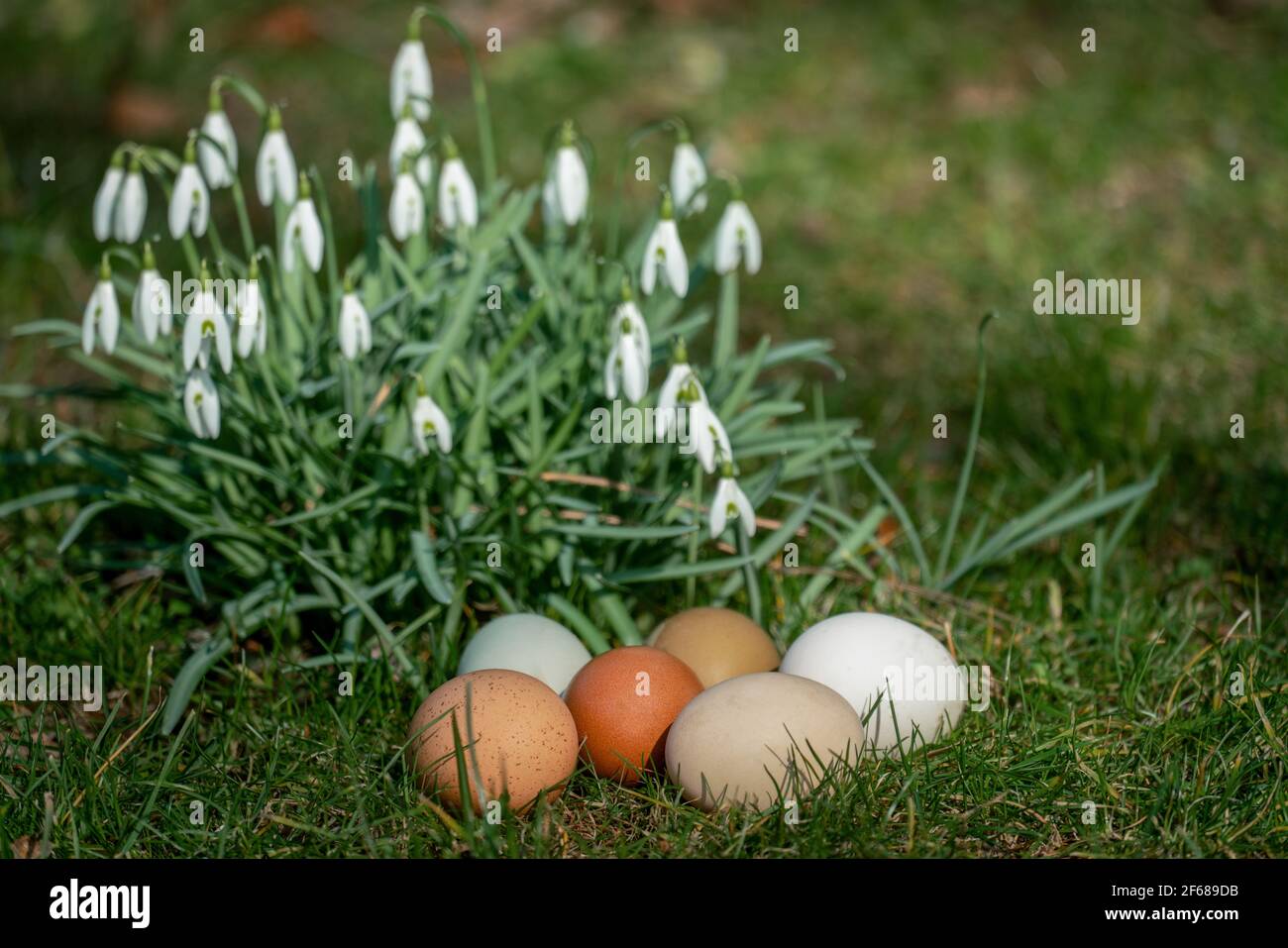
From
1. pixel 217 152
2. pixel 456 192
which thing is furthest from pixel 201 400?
pixel 456 192

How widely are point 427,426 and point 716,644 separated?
0.64 m

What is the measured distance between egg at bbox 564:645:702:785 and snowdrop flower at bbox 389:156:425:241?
94cm

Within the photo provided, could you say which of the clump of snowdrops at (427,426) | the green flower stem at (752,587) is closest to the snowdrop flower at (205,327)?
the clump of snowdrops at (427,426)

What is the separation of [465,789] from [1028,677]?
3.74 feet

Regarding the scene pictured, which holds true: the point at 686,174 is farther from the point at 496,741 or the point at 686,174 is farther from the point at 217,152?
the point at 496,741

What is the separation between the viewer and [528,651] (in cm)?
240

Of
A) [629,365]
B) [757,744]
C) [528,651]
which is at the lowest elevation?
[757,744]

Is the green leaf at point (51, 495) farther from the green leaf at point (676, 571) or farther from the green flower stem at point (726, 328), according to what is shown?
the green flower stem at point (726, 328)

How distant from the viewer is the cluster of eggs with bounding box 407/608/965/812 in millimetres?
2121

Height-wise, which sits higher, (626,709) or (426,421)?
(426,421)

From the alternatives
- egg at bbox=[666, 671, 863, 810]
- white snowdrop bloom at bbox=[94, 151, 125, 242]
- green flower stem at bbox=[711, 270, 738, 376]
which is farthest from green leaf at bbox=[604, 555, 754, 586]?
white snowdrop bloom at bbox=[94, 151, 125, 242]

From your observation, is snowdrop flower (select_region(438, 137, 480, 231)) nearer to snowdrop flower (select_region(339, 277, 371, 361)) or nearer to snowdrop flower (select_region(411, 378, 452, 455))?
snowdrop flower (select_region(339, 277, 371, 361))

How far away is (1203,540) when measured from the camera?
3.04m
